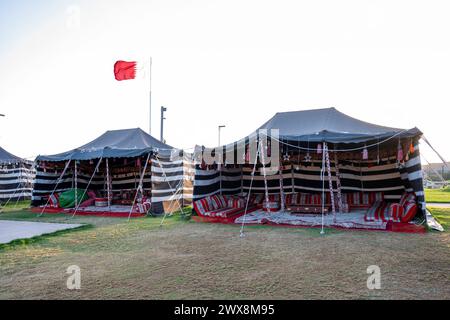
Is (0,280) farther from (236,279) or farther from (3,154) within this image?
(3,154)

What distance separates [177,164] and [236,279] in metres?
7.09

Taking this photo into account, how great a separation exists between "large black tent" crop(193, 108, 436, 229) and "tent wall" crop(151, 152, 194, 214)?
1366 mm

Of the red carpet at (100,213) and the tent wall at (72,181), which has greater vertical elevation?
the tent wall at (72,181)

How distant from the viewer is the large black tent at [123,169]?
29.3ft

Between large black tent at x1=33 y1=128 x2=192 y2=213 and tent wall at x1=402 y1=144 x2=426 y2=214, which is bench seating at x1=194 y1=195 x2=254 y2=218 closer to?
large black tent at x1=33 y1=128 x2=192 y2=213

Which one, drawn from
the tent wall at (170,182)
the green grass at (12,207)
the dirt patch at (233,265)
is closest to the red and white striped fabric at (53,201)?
the green grass at (12,207)

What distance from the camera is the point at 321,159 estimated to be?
28.9 feet

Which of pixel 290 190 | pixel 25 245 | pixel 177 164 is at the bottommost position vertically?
pixel 25 245

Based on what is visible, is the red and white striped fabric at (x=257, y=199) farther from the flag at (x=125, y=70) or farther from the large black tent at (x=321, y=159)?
the flag at (x=125, y=70)

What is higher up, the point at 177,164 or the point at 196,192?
the point at 177,164

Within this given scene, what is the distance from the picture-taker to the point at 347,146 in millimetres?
7605

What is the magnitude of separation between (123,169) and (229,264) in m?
8.92

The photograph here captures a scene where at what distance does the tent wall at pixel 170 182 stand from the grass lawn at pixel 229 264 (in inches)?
114
